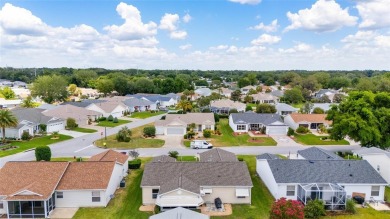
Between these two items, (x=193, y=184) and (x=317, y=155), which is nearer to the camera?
(x=193, y=184)

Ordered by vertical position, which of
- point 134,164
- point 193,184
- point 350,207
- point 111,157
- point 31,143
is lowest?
point 31,143

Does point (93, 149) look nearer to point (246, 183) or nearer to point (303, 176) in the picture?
point (246, 183)

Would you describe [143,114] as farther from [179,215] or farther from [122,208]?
[179,215]

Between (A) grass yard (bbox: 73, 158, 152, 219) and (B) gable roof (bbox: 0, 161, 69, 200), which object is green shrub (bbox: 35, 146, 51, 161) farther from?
(A) grass yard (bbox: 73, 158, 152, 219)

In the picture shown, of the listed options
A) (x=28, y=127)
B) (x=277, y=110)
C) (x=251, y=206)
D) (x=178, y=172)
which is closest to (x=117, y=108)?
(x=28, y=127)

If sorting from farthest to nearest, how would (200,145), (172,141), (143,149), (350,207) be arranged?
1. (172,141)
2. (200,145)
3. (143,149)
4. (350,207)

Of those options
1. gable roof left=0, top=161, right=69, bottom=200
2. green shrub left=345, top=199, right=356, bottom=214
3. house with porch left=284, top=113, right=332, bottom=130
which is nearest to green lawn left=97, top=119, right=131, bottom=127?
house with porch left=284, top=113, right=332, bottom=130

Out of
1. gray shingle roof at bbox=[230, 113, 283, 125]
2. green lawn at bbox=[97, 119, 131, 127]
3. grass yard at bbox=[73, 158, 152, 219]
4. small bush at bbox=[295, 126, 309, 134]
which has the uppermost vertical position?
gray shingle roof at bbox=[230, 113, 283, 125]

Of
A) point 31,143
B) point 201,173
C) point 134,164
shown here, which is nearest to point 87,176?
point 134,164
